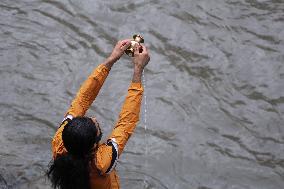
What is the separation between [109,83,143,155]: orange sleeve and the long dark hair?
201 millimetres

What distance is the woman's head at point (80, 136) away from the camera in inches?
127

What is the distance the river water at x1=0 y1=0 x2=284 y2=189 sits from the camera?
5602 millimetres

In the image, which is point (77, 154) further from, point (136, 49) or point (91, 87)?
point (136, 49)

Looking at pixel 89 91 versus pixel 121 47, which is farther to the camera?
pixel 89 91

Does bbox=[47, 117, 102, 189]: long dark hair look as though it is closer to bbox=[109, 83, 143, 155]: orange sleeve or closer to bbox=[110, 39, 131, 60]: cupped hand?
bbox=[109, 83, 143, 155]: orange sleeve

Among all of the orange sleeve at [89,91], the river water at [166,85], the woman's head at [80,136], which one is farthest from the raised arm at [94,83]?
the river water at [166,85]

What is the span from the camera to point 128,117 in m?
3.51

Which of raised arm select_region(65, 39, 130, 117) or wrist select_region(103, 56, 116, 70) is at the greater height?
wrist select_region(103, 56, 116, 70)

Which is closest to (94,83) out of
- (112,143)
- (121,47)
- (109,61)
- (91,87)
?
(91,87)

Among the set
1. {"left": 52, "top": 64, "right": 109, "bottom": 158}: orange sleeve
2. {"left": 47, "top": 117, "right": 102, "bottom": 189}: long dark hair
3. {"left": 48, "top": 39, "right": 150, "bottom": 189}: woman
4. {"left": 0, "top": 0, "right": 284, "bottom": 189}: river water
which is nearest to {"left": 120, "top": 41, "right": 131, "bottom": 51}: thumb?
{"left": 48, "top": 39, "right": 150, "bottom": 189}: woman

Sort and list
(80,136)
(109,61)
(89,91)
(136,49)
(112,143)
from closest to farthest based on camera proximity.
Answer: (80,136) → (112,143) → (136,49) → (109,61) → (89,91)

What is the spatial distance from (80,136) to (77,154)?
147 millimetres

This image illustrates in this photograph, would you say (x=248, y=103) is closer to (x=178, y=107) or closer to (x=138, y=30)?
(x=178, y=107)

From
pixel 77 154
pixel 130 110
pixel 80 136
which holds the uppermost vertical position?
pixel 130 110
